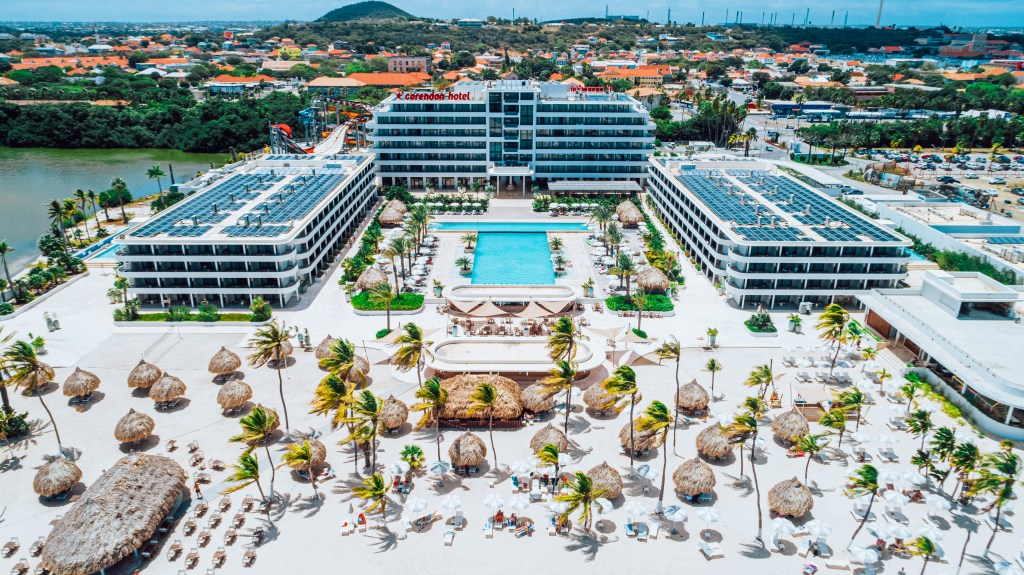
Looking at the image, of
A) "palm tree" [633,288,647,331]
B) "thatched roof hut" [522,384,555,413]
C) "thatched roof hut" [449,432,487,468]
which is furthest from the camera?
"palm tree" [633,288,647,331]

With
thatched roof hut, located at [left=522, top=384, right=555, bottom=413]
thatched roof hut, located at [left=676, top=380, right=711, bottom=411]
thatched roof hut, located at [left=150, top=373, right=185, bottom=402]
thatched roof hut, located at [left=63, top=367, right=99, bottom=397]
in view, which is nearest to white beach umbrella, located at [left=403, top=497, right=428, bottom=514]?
thatched roof hut, located at [left=522, top=384, right=555, bottom=413]

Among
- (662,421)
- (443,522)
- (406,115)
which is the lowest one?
(443,522)

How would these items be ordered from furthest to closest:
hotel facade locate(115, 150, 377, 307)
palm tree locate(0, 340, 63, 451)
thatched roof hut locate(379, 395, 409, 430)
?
hotel facade locate(115, 150, 377, 307) → thatched roof hut locate(379, 395, 409, 430) → palm tree locate(0, 340, 63, 451)

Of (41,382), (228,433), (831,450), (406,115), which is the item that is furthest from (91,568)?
(406,115)

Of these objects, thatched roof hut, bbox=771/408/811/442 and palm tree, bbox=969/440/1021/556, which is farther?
thatched roof hut, bbox=771/408/811/442

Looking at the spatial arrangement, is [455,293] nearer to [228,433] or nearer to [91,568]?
[228,433]

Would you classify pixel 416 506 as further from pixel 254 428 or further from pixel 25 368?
pixel 25 368

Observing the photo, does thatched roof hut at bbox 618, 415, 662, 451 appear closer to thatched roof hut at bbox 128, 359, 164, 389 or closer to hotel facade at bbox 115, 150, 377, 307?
thatched roof hut at bbox 128, 359, 164, 389
